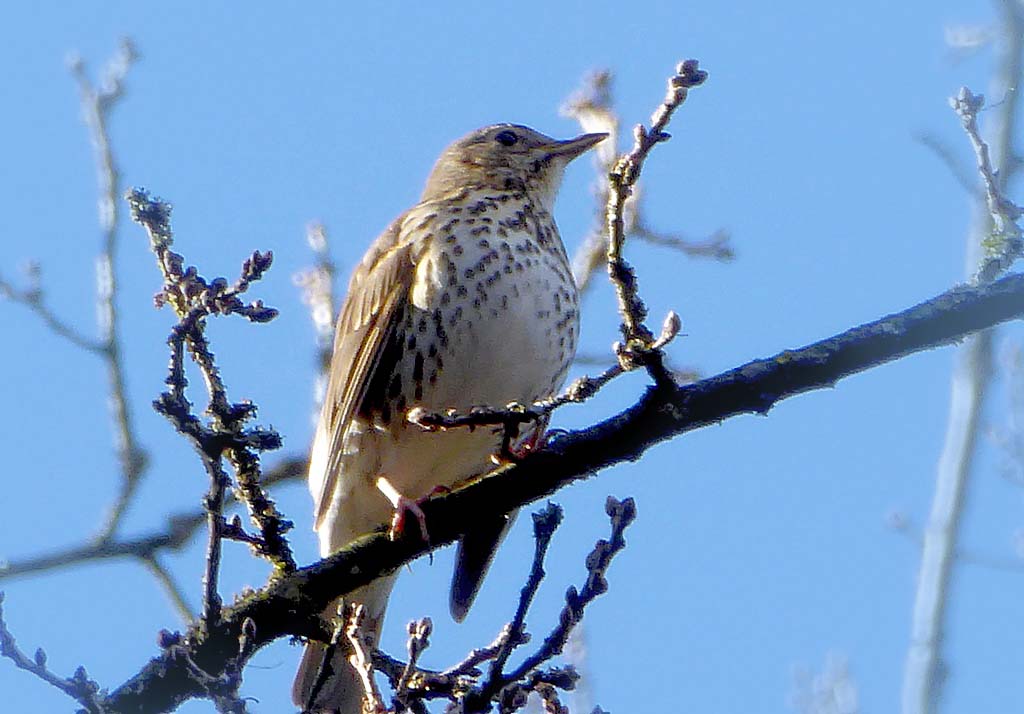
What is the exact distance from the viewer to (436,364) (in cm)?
566

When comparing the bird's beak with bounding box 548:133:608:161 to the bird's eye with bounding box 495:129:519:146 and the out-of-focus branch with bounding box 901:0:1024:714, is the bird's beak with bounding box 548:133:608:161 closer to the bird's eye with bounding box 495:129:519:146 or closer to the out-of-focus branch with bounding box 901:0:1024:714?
the bird's eye with bounding box 495:129:519:146

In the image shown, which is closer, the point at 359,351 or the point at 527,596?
the point at 527,596

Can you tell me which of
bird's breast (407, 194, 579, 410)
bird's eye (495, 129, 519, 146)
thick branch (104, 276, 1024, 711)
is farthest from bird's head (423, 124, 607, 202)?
thick branch (104, 276, 1024, 711)

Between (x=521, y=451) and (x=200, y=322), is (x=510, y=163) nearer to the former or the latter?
(x=521, y=451)

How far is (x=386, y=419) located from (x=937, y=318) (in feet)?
8.23

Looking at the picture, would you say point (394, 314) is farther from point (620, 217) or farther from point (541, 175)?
point (620, 217)

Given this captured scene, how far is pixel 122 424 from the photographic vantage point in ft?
19.0

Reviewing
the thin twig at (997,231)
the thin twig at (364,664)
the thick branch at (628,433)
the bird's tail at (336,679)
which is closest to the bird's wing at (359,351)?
the bird's tail at (336,679)

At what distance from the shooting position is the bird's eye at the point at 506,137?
292 inches

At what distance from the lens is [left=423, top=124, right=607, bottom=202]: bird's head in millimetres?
6930

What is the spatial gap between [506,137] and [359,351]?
1.98m

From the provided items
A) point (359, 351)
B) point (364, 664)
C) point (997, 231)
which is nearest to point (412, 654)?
point (364, 664)

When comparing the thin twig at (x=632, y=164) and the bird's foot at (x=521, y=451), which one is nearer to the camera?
the thin twig at (x=632, y=164)

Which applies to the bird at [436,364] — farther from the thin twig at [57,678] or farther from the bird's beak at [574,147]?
the thin twig at [57,678]
